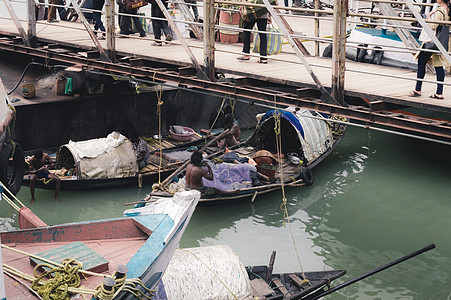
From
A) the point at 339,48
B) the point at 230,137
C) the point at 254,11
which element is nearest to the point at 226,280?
the point at 339,48

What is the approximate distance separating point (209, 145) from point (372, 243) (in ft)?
16.5

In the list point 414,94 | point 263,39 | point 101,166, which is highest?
point 263,39

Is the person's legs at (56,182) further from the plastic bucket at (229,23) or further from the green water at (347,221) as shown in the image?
the plastic bucket at (229,23)

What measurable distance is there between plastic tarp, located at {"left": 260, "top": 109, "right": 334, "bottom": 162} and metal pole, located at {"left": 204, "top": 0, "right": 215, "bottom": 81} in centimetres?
372

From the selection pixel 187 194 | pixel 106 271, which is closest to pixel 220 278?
pixel 187 194

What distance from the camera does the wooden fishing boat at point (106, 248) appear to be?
6172mm

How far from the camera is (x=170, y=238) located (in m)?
6.90

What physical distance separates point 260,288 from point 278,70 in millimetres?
3909

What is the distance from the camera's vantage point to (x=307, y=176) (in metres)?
13.8

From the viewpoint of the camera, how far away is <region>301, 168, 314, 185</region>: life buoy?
13.6 m

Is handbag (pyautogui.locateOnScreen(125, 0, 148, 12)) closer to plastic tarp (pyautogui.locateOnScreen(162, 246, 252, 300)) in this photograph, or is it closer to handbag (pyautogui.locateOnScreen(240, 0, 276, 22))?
handbag (pyautogui.locateOnScreen(240, 0, 276, 22))

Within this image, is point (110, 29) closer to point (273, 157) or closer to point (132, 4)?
point (132, 4)

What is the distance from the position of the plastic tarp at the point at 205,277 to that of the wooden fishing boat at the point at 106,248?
99 cm

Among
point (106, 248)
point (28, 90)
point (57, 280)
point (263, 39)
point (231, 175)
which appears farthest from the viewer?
point (28, 90)
